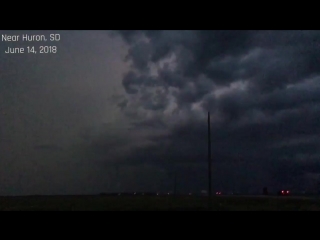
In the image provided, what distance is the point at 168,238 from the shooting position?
9797 mm

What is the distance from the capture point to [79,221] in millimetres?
10703

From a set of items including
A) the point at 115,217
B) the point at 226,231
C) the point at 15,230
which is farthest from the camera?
the point at 115,217

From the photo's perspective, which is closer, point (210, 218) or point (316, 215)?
point (316, 215)

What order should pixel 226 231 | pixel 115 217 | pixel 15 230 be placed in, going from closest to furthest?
pixel 15 230
pixel 226 231
pixel 115 217
